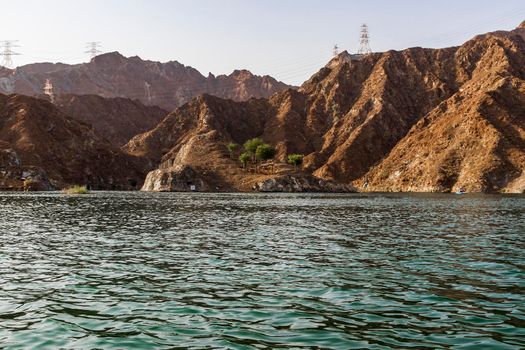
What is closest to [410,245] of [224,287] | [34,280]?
[224,287]

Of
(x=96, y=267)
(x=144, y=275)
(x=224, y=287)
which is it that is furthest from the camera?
(x=96, y=267)

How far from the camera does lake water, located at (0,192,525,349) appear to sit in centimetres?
1658

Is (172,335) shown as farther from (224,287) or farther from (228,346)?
(224,287)

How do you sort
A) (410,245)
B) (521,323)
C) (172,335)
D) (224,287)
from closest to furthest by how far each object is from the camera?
(172,335), (521,323), (224,287), (410,245)

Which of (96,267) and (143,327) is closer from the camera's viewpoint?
(143,327)

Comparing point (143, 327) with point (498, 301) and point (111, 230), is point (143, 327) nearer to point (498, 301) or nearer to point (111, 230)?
point (498, 301)

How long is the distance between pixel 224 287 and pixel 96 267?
375 inches

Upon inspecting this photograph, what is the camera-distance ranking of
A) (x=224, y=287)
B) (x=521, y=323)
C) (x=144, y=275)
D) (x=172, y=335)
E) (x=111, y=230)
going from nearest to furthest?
(x=172, y=335) < (x=521, y=323) < (x=224, y=287) < (x=144, y=275) < (x=111, y=230)

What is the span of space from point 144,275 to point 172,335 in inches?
444

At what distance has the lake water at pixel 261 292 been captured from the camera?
54.4ft

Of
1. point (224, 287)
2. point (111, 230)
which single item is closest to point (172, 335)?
point (224, 287)

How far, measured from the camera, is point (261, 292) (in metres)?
23.3

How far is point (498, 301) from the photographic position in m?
21.4

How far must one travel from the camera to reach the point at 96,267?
2989 cm
